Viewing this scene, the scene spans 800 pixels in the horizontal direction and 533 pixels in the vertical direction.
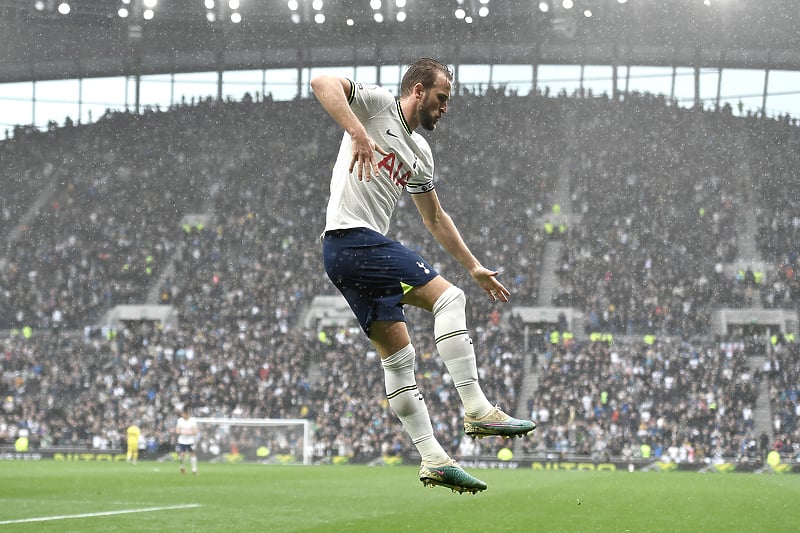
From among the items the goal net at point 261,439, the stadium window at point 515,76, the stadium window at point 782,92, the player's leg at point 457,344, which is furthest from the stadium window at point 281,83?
the player's leg at point 457,344

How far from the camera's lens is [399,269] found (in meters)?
5.61

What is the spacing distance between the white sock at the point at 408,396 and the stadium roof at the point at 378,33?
3514 cm

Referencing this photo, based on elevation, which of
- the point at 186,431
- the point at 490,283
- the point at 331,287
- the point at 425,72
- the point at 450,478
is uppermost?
the point at 425,72

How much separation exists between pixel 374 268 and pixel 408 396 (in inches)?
34.1

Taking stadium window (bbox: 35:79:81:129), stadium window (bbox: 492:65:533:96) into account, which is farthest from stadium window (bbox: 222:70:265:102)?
stadium window (bbox: 492:65:533:96)

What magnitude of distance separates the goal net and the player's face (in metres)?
27.5

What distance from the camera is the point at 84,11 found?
4072 centimetres

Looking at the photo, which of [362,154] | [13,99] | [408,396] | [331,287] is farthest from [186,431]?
[13,99]

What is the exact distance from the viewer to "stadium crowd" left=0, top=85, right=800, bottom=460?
3281 centimetres

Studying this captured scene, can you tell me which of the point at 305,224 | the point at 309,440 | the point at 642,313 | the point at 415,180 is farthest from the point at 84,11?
the point at 415,180

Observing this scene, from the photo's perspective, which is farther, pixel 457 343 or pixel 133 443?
pixel 133 443

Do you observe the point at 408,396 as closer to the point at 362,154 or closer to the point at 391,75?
the point at 362,154

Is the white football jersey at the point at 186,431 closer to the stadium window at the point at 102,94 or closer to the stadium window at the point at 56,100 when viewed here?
the stadium window at the point at 102,94

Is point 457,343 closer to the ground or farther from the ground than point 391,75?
closer to the ground
